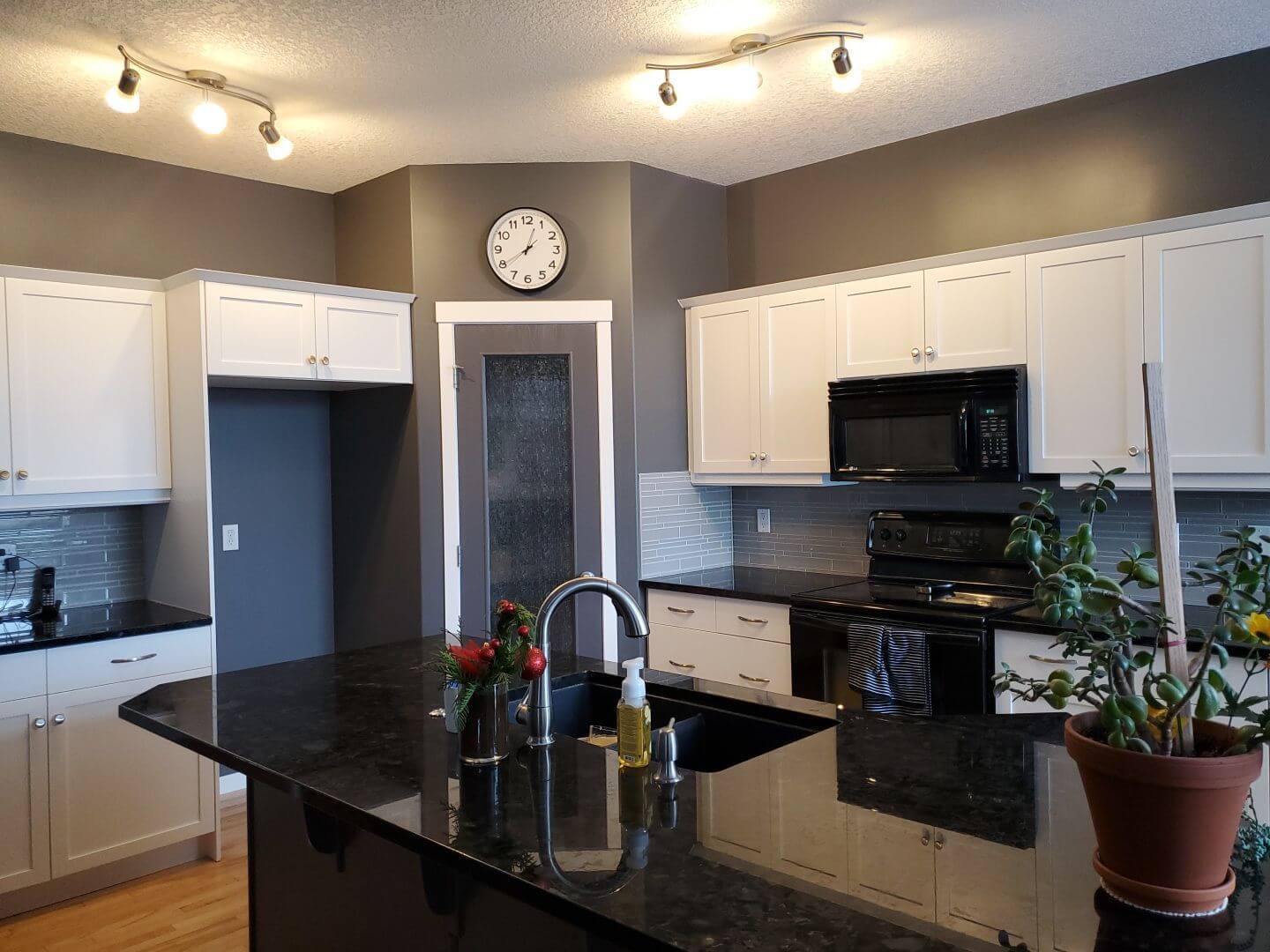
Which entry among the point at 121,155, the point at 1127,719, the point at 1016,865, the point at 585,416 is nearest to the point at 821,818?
the point at 1016,865

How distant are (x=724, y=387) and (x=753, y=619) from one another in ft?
3.46

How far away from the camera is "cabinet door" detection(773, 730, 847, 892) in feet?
4.27

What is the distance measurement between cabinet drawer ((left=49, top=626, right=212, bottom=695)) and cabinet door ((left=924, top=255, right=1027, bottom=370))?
2.87m

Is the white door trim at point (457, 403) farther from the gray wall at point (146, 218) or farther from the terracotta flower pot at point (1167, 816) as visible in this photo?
the terracotta flower pot at point (1167, 816)

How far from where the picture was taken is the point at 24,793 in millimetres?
3154

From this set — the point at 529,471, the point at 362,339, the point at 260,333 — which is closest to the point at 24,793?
the point at 260,333

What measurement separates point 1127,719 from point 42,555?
3.87 metres

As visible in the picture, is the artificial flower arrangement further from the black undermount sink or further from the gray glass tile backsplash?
the gray glass tile backsplash

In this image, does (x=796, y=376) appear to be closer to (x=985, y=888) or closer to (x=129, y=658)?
(x=129, y=658)

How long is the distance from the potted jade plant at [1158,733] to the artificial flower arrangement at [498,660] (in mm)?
970

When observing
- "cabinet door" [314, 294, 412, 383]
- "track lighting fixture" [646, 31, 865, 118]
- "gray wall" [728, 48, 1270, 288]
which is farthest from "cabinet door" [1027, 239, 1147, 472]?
"cabinet door" [314, 294, 412, 383]

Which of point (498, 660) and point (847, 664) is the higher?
point (498, 660)

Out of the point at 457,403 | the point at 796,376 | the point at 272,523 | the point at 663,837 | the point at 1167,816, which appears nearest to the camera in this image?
the point at 1167,816

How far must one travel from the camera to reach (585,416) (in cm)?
414
